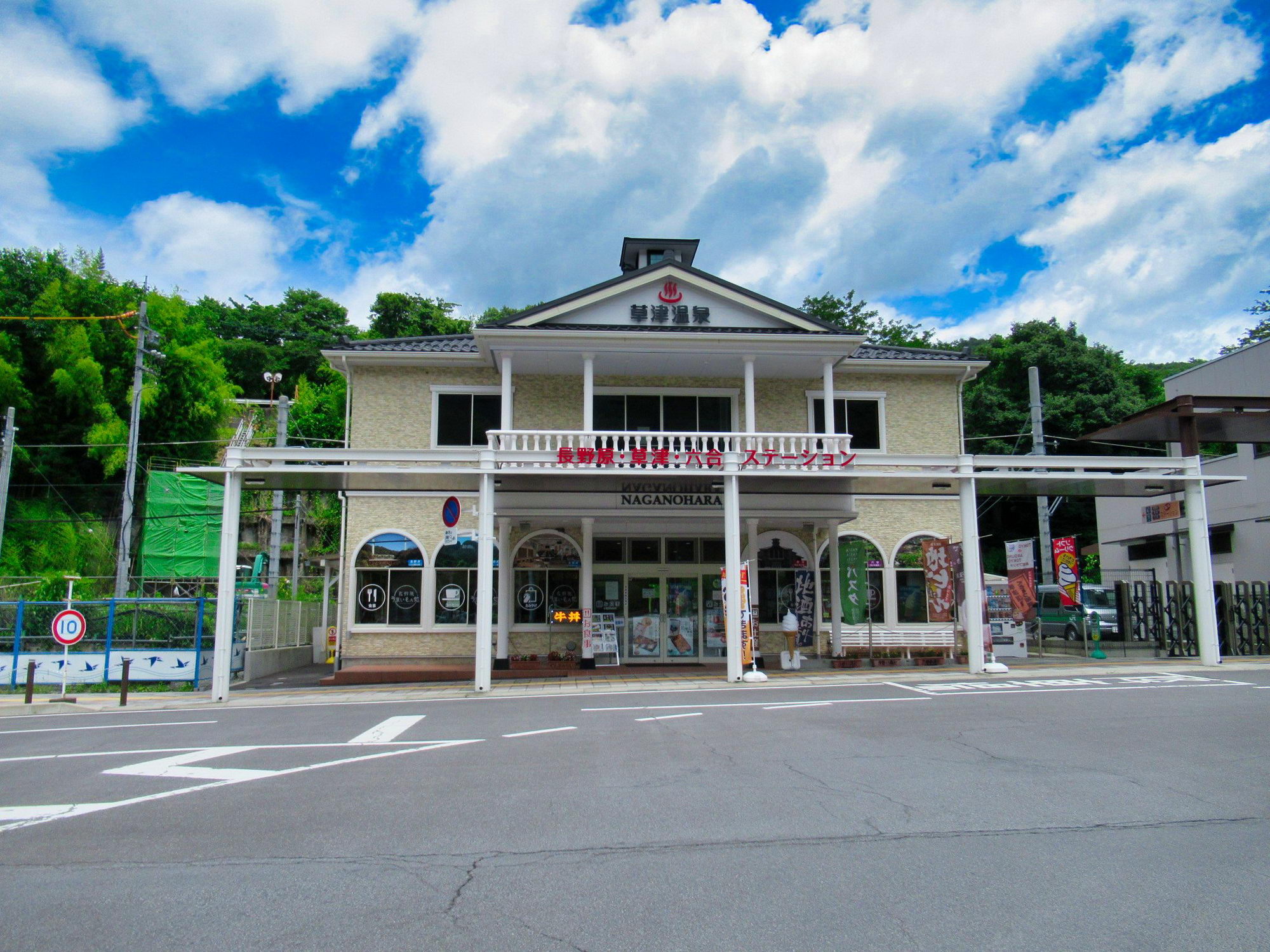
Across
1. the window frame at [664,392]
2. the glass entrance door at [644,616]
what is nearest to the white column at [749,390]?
the window frame at [664,392]

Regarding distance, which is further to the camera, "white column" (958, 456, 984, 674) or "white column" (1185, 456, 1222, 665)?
"white column" (1185, 456, 1222, 665)

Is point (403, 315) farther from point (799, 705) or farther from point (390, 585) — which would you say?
point (799, 705)

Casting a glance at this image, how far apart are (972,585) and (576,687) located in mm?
7462

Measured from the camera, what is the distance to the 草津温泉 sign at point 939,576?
62.5 ft

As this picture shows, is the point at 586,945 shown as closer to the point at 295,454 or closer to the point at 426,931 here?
the point at 426,931

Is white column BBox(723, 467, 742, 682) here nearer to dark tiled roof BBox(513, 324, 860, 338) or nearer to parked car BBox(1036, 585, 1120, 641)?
dark tiled roof BBox(513, 324, 860, 338)

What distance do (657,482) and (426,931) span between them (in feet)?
48.3

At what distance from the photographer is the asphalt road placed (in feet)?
13.7

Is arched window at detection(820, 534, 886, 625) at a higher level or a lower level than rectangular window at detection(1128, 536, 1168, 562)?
lower

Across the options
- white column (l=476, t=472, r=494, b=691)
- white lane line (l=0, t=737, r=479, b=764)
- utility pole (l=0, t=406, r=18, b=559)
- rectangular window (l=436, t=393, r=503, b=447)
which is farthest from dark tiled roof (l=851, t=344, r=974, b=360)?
utility pole (l=0, t=406, r=18, b=559)

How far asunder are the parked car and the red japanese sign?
11951mm

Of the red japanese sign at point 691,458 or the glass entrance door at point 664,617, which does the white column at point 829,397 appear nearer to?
the red japanese sign at point 691,458

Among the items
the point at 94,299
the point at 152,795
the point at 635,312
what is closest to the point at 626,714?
the point at 152,795

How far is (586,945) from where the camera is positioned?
12.9 feet
